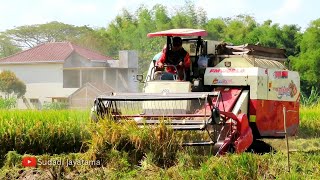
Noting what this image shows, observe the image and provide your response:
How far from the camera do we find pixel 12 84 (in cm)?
3647

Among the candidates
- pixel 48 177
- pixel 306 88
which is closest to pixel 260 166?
pixel 48 177

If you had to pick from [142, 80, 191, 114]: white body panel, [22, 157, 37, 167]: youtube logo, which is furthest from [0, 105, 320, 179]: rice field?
[142, 80, 191, 114]: white body panel

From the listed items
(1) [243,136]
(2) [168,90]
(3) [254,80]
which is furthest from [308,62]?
(1) [243,136]

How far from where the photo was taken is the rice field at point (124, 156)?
799cm

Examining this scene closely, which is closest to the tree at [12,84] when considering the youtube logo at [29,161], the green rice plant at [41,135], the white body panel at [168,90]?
the green rice plant at [41,135]

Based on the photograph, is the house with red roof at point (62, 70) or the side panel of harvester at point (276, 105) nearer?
the side panel of harvester at point (276, 105)

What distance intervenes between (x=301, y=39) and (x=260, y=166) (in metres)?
29.0

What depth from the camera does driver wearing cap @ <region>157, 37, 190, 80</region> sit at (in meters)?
11.7

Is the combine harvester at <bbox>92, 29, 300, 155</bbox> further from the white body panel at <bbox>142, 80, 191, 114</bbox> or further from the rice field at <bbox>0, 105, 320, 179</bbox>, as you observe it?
the rice field at <bbox>0, 105, 320, 179</bbox>

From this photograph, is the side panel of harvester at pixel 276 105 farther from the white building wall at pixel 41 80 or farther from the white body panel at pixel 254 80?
the white building wall at pixel 41 80

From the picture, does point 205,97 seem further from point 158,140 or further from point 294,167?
point 294,167

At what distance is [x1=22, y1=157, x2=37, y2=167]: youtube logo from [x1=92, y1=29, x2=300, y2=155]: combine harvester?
53.2 inches

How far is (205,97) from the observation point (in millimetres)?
9758

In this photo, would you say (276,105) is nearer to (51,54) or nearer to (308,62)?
(308,62)
